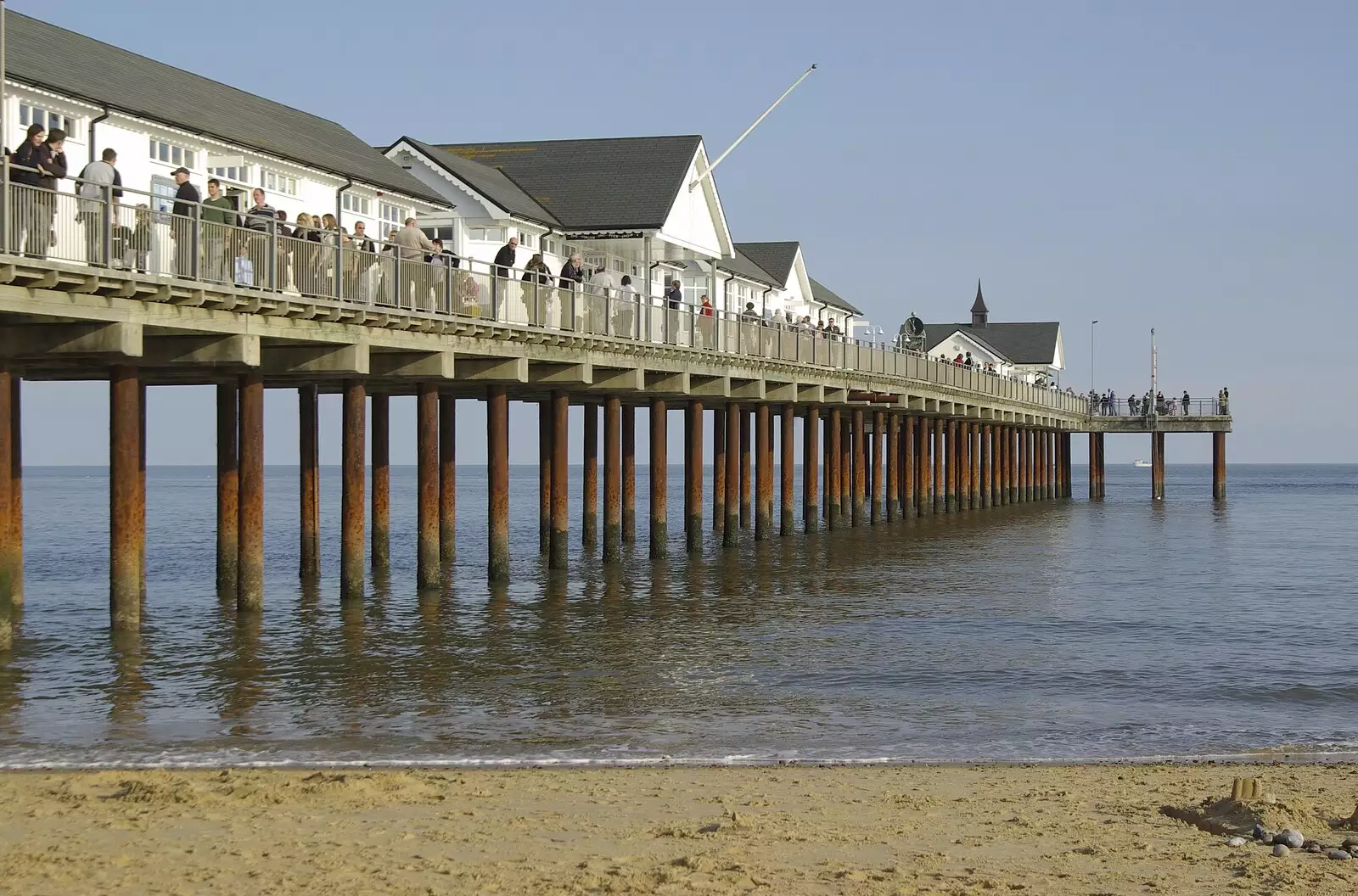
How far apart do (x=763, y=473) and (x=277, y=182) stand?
18.6 m

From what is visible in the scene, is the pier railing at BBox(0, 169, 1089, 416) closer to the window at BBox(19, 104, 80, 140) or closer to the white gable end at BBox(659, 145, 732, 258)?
the window at BBox(19, 104, 80, 140)

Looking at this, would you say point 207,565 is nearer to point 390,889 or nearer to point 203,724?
point 203,724

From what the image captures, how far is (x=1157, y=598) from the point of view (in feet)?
103

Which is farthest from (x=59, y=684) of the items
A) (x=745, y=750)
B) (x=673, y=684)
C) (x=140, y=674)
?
(x=745, y=750)

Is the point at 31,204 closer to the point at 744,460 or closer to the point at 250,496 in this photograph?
the point at 250,496

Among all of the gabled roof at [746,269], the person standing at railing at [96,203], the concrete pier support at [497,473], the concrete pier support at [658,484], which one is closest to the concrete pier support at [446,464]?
the concrete pier support at [497,473]

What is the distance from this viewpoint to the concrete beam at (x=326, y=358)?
22312 mm

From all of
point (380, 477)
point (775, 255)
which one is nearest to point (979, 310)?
point (775, 255)

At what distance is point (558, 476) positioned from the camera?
101 ft

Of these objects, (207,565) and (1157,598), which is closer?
(1157,598)

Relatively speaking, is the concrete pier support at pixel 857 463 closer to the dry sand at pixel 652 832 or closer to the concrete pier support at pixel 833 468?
the concrete pier support at pixel 833 468

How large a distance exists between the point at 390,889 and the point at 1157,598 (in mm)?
24758

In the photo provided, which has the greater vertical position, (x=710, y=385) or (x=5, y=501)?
(x=710, y=385)

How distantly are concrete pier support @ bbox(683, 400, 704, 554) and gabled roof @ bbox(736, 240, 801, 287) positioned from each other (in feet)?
84.8
